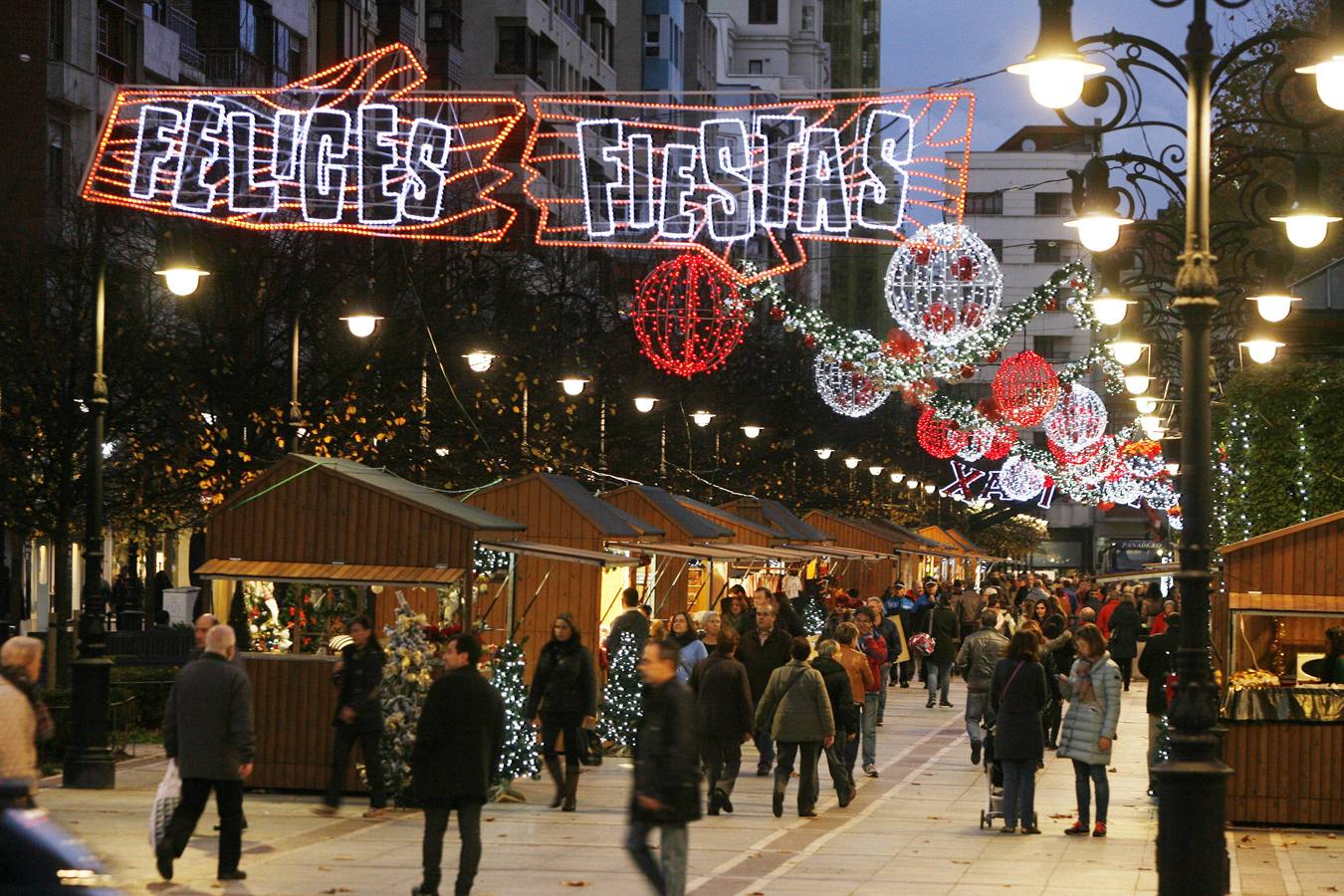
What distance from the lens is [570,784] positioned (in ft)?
63.4

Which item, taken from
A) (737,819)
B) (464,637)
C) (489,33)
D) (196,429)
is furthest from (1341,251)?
(489,33)

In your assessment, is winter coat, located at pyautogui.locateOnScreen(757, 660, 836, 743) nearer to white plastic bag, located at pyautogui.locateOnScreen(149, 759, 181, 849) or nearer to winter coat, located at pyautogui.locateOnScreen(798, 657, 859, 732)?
winter coat, located at pyautogui.locateOnScreen(798, 657, 859, 732)

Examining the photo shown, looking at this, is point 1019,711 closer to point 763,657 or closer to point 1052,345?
point 763,657

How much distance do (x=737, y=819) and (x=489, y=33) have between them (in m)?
57.4

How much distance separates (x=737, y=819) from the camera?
63.6ft

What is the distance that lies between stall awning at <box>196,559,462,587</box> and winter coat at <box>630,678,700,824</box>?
7.82m

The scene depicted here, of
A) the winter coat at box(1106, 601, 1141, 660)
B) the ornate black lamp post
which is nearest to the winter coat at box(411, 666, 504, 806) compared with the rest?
the ornate black lamp post

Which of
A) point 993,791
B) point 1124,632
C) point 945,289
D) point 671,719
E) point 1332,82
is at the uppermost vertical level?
point 945,289

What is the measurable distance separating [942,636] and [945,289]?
713cm

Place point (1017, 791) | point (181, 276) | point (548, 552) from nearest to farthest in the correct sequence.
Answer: point (1017, 791), point (181, 276), point (548, 552)

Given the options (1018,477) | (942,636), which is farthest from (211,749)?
(1018,477)

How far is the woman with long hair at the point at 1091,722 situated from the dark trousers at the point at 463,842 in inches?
247

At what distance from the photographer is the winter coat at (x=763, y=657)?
22.3 metres

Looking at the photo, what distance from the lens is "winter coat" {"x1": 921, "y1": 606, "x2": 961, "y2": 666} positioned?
112 feet
